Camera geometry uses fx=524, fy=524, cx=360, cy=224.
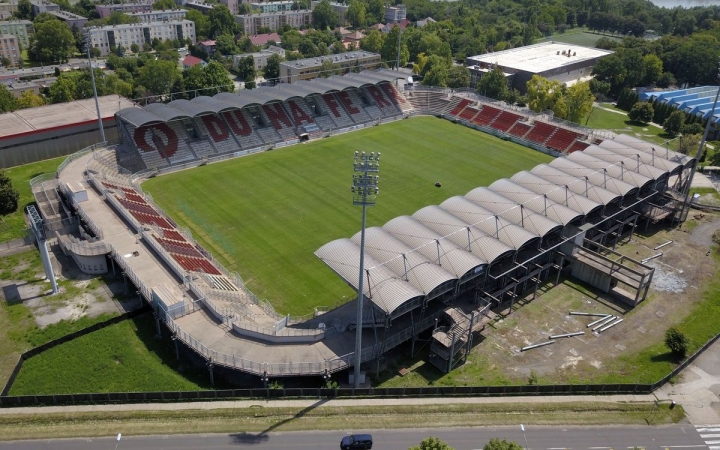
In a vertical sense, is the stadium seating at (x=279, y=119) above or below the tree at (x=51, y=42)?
below

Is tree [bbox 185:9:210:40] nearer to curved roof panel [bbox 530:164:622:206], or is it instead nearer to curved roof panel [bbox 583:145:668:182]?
curved roof panel [bbox 583:145:668:182]

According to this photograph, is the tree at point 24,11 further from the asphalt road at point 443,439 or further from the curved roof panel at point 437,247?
the asphalt road at point 443,439

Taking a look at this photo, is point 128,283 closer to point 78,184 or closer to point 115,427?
point 115,427

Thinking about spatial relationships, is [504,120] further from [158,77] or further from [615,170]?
[158,77]

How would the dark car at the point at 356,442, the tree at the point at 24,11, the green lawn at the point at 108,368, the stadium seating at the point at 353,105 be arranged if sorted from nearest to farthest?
the dark car at the point at 356,442 → the green lawn at the point at 108,368 → the stadium seating at the point at 353,105 → the tree at the point at 24,11

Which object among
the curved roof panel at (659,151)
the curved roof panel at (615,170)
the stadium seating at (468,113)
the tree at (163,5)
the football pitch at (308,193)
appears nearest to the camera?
the football pitch at (308,193)

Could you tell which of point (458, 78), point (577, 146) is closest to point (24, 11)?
point (458, 78)

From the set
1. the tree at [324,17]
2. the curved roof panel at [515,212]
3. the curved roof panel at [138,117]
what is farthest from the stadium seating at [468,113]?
the tree at [324,17]
